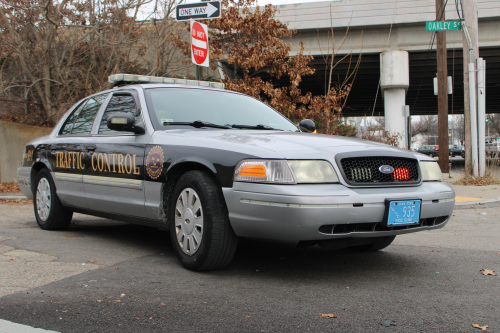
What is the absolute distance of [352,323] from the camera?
2.86 m

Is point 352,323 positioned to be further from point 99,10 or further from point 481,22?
point 481,22

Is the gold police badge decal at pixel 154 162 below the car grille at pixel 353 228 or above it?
above

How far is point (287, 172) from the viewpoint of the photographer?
3.46 m

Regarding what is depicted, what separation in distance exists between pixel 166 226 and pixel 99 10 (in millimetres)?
11461

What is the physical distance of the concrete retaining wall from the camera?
12542 mm

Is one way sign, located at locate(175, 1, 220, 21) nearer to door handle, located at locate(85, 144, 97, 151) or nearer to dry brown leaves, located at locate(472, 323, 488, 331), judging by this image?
door handle, located at locate(85, 144, 97, 151)

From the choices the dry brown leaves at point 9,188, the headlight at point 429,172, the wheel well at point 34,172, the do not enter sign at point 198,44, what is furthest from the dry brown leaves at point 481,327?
the dry brown leaves at point 9,188

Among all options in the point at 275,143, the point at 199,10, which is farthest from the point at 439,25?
the point at 275,143

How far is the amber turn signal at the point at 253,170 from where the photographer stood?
352 centimetres

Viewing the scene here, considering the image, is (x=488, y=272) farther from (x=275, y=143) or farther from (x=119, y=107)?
(x=119, y=107)

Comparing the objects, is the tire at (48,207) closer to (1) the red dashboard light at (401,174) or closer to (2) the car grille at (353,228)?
(2) the car grille at (353,228)

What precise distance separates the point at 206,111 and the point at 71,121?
6.97ft

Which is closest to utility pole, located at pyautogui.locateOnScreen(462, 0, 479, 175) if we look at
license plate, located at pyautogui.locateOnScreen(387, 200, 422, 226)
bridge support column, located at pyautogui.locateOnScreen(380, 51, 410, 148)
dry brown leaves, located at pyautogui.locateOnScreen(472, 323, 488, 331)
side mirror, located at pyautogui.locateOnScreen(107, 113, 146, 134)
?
bridge support column, located at pyautogui.locateOnScreen(380, 51, 410, 148)

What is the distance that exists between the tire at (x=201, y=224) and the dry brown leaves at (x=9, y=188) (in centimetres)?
834
